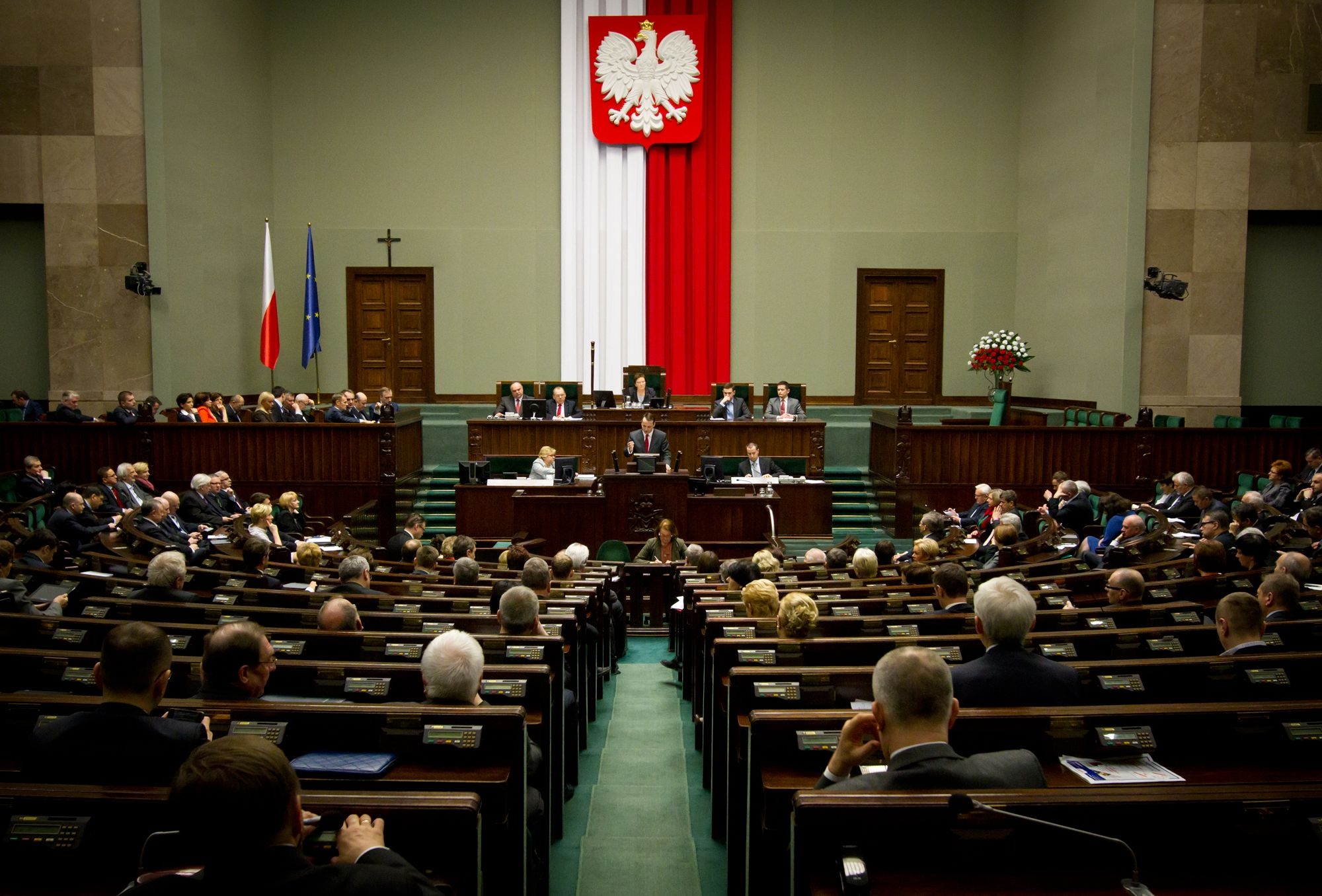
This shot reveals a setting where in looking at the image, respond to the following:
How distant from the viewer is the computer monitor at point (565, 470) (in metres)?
11.2

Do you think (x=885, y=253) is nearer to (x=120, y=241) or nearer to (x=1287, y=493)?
(x=1287, y=493)

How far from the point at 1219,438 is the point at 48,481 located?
13.0 metres

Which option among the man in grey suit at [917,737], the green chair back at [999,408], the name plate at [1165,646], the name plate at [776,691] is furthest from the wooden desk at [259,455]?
the man in grey suit at [917,737]

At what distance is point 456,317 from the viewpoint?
1667 cm

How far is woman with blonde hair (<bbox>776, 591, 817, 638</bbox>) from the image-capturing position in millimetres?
4383

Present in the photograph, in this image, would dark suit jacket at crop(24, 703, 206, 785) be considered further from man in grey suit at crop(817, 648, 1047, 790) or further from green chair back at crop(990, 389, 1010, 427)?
green chair back at crop(990, 389, 1010, 427)

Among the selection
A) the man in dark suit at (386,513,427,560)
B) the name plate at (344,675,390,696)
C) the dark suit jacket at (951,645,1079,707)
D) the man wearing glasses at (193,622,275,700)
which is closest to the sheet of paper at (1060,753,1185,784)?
the dark suit jacket at (951,645,1079,707)

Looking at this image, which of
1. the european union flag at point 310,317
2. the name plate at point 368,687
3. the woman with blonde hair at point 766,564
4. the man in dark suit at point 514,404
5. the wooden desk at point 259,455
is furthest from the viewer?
the european union flag at point 310,317

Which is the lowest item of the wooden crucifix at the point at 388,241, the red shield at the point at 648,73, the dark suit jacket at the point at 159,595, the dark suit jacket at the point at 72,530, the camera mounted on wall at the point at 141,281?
the dark suit jacket at the point at 72,530

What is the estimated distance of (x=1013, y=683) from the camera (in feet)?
11.0

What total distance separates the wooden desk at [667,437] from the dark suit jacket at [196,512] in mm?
3508

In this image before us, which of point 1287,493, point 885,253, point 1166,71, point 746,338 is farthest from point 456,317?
point 1287,493

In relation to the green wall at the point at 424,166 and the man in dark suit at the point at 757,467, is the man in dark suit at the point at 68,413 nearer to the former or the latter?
the green wall at the point at 424,166

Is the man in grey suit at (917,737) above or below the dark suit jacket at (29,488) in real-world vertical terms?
above
